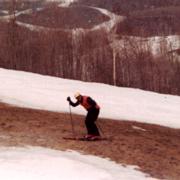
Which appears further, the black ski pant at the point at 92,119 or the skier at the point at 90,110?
the black ski pant at the point at 92,119

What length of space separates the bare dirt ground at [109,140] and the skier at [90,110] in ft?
0.96

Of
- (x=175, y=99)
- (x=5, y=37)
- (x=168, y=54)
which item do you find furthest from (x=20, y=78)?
(x=168, y=54)

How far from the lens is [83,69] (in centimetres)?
2970

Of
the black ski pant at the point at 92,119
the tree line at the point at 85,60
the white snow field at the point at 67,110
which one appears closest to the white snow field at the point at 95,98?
the white snow field at the point at 67,110

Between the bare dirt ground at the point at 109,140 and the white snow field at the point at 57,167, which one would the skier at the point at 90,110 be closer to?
the bare dirt ground at the point at 109,140

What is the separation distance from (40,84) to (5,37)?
363 inches

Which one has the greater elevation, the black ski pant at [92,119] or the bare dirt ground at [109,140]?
the black ski pant at [92,119]

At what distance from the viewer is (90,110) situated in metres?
12.6

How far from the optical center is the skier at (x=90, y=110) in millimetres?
12531

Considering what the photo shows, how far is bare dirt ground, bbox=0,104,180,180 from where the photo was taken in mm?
11648

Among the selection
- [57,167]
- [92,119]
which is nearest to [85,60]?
[92,119]

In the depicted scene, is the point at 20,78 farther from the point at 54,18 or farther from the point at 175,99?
the point at 54,18

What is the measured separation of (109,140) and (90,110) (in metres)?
0.89

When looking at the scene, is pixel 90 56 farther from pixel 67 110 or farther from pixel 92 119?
pixel 92 119
